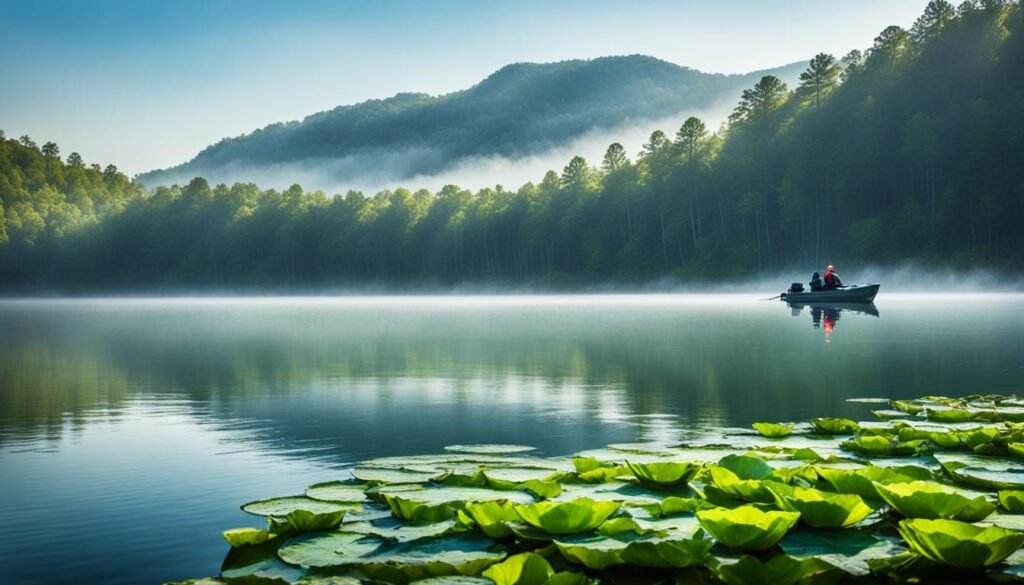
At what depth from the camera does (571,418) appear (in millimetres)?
10219

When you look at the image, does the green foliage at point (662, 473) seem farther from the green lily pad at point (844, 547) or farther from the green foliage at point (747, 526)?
the green foliage at point (747, 526)

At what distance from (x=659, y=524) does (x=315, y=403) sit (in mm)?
8105

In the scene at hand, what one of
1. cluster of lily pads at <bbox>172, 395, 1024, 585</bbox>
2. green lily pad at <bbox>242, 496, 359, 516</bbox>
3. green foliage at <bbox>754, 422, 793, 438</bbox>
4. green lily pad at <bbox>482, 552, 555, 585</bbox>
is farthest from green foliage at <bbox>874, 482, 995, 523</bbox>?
green foliage at <bbox>754, 422, 793, 438</bbox>

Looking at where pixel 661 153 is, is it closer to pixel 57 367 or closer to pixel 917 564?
pixel 57 367

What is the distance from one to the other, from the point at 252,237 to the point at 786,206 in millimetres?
78164

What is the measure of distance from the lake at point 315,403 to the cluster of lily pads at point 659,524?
0.93 meters

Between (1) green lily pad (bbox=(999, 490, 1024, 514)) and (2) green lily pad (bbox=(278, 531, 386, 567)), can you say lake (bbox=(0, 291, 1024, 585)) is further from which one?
(1) green lily pad (bbox=(999, 490, 1024, 514))

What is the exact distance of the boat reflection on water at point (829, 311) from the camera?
28291 millimetres

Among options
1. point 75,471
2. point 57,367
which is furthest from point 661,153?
point 75,471

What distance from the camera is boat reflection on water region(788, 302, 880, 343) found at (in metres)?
28.3

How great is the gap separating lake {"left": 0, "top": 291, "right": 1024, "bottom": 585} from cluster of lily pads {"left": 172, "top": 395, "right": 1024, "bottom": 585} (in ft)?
3.06

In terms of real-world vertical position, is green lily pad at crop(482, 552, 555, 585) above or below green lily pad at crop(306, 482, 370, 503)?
above

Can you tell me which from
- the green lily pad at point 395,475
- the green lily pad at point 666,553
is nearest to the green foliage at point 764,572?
the green lily pad at point 666,553

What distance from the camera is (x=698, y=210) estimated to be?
87.8 meters
